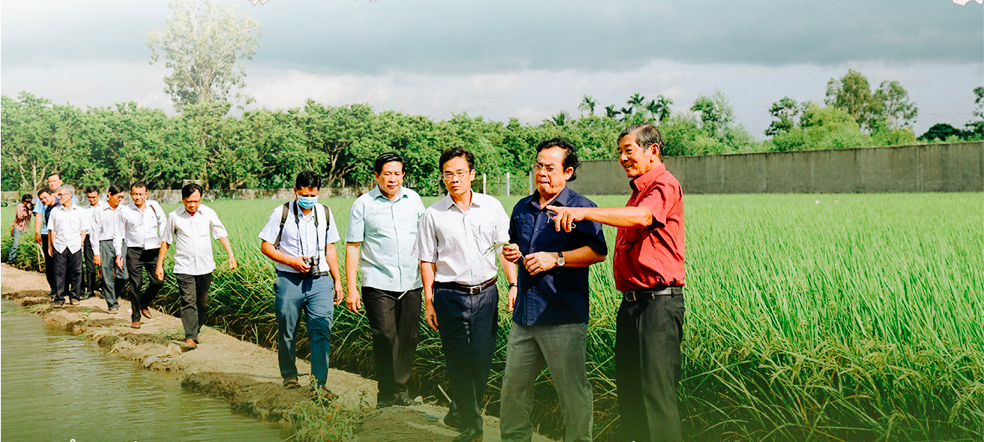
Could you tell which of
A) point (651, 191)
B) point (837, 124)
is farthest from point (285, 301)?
point (837, 124)

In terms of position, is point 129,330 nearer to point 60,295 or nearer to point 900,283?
point 60,295

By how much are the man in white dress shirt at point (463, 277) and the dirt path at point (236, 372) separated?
1.55 feet

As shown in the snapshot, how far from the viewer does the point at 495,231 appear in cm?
360

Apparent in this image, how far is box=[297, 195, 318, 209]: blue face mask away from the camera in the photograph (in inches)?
181

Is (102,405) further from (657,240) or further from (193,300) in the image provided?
(657,240)

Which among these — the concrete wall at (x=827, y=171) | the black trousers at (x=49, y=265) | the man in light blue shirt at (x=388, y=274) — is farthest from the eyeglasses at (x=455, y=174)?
the concrete wall at (x=827, y=171)

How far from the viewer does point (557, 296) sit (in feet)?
9.73

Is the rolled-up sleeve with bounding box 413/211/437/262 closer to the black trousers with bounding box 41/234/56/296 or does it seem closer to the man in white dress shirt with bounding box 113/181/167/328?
the man in white dress shirt with bounding box 113/181/167/328

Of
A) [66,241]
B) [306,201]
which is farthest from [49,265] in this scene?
[306,201]

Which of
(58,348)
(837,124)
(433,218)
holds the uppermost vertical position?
(837,124)

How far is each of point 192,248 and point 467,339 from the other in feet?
11.2

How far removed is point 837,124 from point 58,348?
4208cm

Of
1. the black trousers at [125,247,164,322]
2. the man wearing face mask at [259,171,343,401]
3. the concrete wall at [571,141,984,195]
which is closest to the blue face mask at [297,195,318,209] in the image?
the man wearing face mask at [259,171,343,401]

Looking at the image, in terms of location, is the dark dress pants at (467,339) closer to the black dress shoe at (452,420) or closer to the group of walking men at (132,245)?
the black dress shoe at (452,420)
